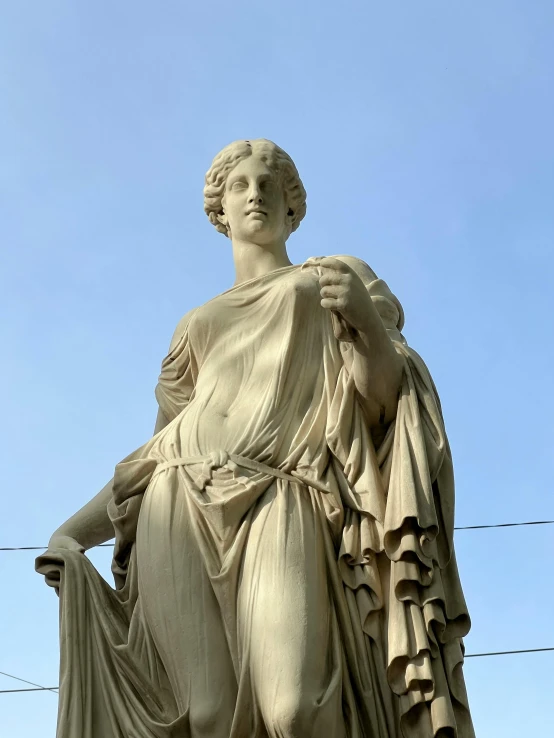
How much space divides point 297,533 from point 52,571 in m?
1.35

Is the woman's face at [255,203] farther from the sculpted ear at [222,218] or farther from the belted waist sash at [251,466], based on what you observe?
the belted waist sash at [251,466]

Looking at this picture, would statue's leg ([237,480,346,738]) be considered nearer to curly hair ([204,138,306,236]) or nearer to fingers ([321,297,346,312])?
fingers ([321,297,346,312])

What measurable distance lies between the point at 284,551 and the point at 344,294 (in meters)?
1.22

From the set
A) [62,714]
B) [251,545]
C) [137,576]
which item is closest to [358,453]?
[251,545]

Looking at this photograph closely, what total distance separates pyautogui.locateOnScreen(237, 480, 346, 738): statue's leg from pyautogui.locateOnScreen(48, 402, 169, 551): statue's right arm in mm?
1208

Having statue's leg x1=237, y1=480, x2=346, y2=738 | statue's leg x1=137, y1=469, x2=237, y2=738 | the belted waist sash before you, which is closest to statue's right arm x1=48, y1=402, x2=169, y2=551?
statue's leg x1=137, y1=469, x2=237, y2=738

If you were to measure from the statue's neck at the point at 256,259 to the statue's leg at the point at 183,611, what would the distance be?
1.45 m

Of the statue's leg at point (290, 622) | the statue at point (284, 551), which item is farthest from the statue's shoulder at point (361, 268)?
the statue's leg at point (290, 622)

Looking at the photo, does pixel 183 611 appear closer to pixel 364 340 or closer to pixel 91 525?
pixel 91 525

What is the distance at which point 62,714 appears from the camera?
6.52m

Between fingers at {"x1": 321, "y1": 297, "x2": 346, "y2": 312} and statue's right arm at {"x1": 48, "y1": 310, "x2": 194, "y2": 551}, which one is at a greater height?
fingers at {"x1": 321, "y1": 297, "x2": 346, "y2": 312}

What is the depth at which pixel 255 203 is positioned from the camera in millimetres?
7906

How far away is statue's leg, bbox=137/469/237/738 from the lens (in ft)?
21.0

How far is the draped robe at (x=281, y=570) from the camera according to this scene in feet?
20.6
